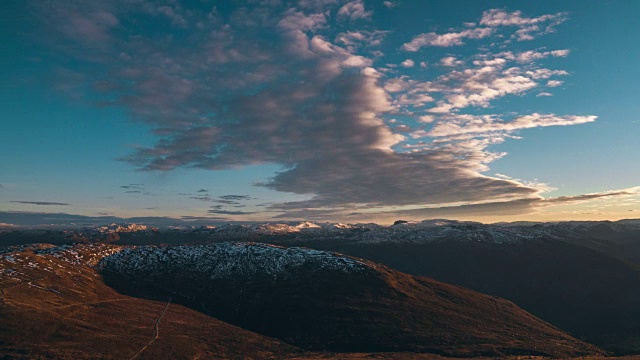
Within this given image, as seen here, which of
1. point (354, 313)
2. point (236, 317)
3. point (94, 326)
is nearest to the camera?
point (94, 326)

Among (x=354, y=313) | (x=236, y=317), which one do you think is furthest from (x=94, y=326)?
(x=354, y=313)

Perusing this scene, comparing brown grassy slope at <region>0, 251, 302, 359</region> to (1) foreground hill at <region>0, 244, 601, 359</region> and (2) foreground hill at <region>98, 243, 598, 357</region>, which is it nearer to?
(1) foreground hill at <region>0, 244, 601, 359</region>

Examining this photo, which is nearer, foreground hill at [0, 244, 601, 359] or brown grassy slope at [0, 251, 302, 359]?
brown grassy slope at [0, 251, 302, 359]

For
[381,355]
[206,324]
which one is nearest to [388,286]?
[381,355]

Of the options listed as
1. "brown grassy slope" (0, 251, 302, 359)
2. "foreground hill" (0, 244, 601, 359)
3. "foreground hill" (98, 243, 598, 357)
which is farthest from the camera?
"foreground hill" (98, 243, 598, 357)

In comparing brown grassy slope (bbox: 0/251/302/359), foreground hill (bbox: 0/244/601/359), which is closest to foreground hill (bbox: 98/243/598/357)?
foreground hill (bbox: 0/244/601/359)

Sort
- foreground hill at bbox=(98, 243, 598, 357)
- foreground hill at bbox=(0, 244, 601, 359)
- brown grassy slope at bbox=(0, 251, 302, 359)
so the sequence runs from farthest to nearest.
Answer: foreground hill at bbox=(98, 243, 598, 357) < foreground hill at bbox=(0, 244, 601, 359) < brown grassy slope at bbox=(0, 251, 302, 359)

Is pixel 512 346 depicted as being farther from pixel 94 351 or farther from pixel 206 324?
pixel 94 351

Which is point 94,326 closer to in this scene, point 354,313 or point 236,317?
point 236,317

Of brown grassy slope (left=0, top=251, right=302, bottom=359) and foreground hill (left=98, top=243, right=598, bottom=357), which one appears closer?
brown grassy slope (left=0, top=251, right=302, bottom=359)
